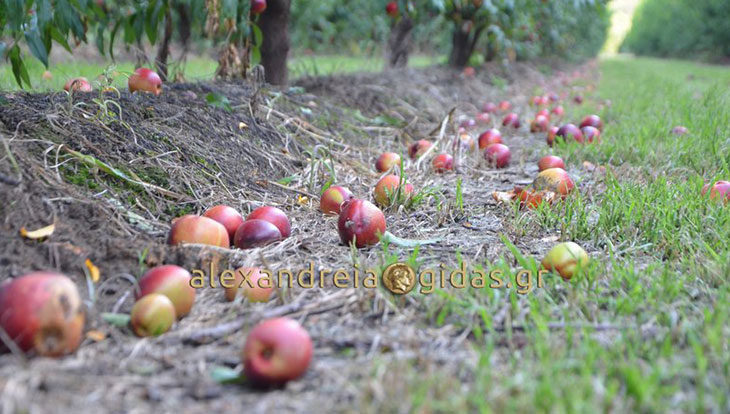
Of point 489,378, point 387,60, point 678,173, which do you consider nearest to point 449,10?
point 387,60

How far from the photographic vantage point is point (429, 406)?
1106 millimetres

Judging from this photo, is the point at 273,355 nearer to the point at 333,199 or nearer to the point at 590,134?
the point at 333,199

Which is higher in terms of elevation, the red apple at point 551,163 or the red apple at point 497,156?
the red apple at point 551,163

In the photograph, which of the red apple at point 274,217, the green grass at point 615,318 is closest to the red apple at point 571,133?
the green grass at point 615,318

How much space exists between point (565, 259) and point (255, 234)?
39.5 inches

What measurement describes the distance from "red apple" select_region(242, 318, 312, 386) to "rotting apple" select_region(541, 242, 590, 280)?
0.91 meters

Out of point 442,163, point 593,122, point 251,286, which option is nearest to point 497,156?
point 442,163

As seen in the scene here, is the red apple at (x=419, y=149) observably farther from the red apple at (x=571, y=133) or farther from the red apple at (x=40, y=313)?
the red apple at (x=40, y=313)

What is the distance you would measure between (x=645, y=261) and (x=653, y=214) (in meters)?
0.37

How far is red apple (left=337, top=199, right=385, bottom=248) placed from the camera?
2.07 m

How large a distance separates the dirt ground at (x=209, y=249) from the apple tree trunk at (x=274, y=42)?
0.53m

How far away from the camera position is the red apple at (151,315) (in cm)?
143

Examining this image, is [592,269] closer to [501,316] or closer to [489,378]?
[501,316]

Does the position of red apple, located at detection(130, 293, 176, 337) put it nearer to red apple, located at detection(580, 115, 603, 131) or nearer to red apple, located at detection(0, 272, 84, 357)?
red apple, located at detection(0, 272, 84, 357)
